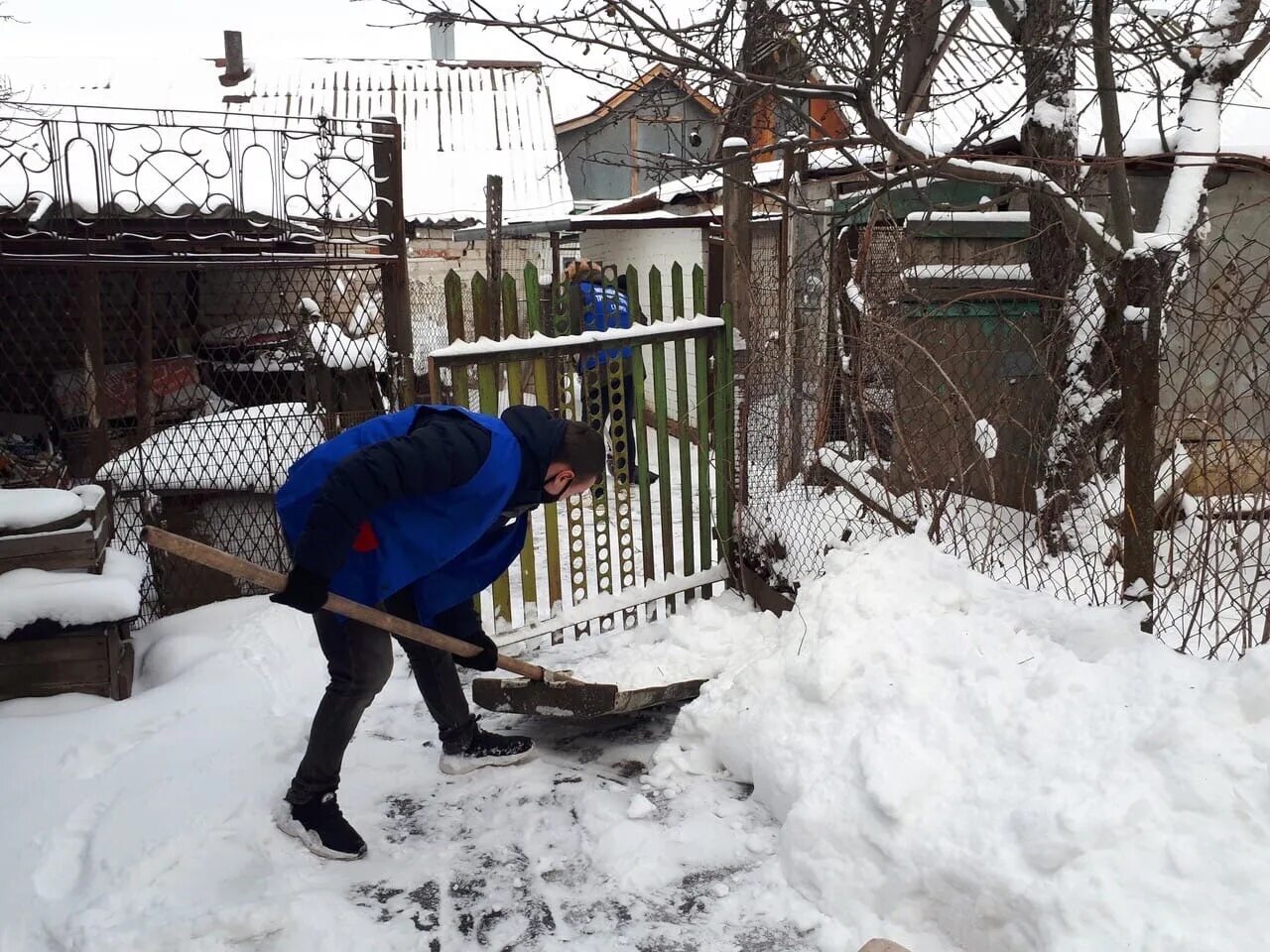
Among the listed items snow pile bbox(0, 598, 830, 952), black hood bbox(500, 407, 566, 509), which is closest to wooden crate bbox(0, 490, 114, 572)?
snow pile bbox(0, 598, 830, 952)

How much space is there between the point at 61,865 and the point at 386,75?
19.6m

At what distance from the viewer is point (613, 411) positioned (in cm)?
468

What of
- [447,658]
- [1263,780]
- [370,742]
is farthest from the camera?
[370,742]

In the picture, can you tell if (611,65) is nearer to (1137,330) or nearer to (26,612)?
(1137,330)

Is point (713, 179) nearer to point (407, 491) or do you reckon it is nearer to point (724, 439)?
point (724, 439)

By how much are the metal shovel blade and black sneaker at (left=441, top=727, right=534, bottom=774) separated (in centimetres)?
12

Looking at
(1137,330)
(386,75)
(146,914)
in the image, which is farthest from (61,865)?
(386,75)

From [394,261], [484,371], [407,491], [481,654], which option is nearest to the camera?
[407,491]

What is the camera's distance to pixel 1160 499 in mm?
4074

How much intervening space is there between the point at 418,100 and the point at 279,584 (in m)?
18.1

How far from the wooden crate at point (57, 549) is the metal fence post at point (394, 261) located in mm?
1733

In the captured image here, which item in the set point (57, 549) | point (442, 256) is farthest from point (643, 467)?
point (442, 256)

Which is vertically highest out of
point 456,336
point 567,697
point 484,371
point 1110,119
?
point 1110,119

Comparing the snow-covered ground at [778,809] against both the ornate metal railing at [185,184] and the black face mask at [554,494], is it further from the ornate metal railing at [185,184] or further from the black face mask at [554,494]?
the ornate metal railing at [185,184]
